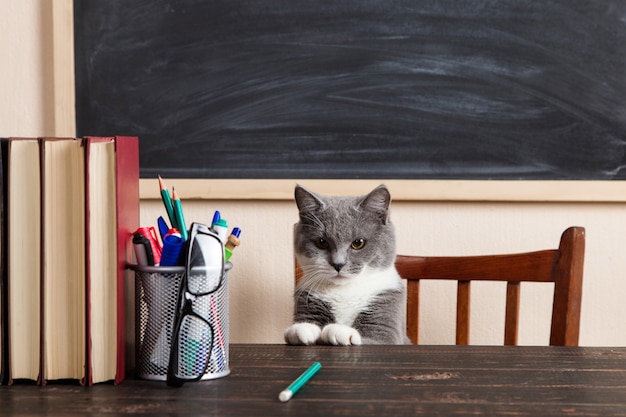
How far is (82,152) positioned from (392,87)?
92cm

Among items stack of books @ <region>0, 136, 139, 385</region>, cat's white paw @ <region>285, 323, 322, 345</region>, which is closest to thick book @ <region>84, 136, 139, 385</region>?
stack of books @ <region>0, 136, 139, 385</region>

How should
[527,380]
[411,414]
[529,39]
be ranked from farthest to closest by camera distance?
[529,39] < [527,380] < [411,414]

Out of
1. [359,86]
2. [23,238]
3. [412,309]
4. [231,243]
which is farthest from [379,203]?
[23,238]

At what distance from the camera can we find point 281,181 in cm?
156

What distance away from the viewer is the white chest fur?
4.10 ft

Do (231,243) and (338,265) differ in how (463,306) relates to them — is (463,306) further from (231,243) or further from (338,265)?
(231,243)

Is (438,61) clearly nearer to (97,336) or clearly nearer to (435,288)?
(435,288)

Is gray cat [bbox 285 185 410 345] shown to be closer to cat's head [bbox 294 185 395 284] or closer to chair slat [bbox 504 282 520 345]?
cat's head [bbox 294 185 395 284]

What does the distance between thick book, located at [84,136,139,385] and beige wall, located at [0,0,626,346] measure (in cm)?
81

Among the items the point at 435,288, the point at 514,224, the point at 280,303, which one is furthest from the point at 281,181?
the point at 514,224

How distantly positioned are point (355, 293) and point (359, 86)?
50 centimetres

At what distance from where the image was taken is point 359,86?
60.9 inches

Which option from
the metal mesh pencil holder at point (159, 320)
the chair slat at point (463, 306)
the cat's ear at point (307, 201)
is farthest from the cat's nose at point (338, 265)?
the metal mesh pencil holder at point (159, 320)

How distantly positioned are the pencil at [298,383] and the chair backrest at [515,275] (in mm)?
569
